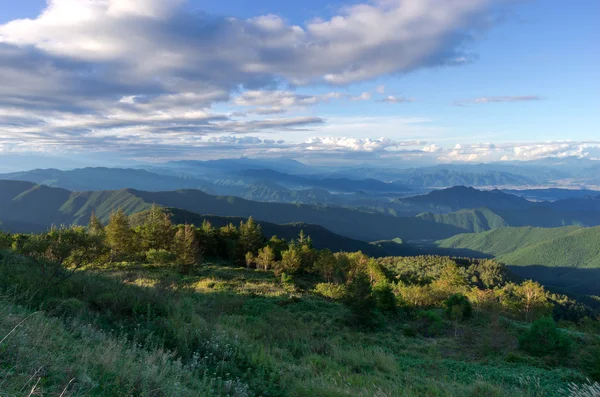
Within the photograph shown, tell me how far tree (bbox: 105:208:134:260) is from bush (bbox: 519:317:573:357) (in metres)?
39.1

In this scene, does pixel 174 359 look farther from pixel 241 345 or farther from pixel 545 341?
pixel 545 341

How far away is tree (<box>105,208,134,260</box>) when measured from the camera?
38.6 metres

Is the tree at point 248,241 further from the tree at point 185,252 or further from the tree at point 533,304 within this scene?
the tree at point 533,304

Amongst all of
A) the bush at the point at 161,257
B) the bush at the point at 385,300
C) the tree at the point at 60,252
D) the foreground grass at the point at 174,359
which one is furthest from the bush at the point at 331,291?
the tree at the point at 60,252

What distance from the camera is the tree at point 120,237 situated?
3856 centimetres

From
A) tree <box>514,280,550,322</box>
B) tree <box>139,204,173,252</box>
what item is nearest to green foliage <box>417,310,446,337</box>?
tree <box>514,280,550,322</box>

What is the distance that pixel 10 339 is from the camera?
411cm

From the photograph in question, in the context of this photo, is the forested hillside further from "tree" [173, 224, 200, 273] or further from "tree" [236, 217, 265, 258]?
"tree" [236, 217, 265, 258]

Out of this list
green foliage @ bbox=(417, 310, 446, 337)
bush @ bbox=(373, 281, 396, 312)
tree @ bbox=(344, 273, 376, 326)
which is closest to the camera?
tree @ bbox=(344, 273, 376, 326)

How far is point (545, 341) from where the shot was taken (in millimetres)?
13523

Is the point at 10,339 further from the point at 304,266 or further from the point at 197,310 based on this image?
the point at 304,266

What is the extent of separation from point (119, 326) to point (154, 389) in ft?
12.8

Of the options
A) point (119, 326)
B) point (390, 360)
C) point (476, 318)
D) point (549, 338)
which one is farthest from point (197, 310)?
point (476, 318)

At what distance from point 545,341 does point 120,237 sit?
42.3 meters
